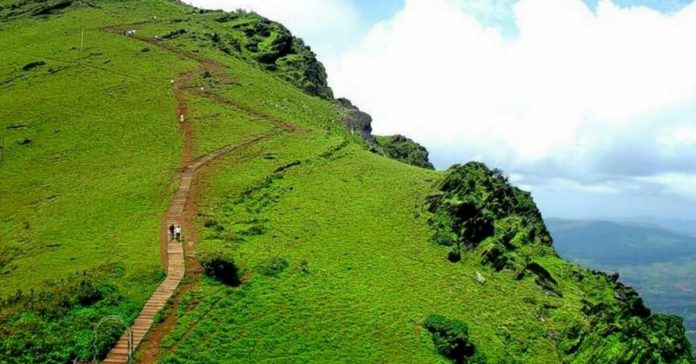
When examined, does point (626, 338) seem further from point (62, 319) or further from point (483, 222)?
point (62, 319)

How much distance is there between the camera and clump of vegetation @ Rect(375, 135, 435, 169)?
115 m

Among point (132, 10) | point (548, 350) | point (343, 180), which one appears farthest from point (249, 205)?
point (132, 10)

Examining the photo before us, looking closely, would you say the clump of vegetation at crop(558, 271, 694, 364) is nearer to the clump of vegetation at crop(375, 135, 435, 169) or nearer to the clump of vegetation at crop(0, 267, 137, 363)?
the clump of vegetation at crop(0, 267, 137, 363)

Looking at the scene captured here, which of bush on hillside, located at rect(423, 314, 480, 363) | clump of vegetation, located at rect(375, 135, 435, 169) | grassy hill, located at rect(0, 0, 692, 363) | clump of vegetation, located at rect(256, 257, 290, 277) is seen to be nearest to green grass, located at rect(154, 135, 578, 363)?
grassy hill, located at rect(0, 0, 692, 363)

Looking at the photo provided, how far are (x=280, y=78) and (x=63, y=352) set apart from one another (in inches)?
3491

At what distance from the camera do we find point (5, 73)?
9919 cm

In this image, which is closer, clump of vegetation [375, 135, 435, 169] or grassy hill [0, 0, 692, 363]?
grassy hill [0, 0, 692, 363]

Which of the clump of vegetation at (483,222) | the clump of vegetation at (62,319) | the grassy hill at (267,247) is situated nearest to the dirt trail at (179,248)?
the grassy hill at (267,247)

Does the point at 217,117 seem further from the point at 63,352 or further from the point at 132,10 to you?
the point at 132,10

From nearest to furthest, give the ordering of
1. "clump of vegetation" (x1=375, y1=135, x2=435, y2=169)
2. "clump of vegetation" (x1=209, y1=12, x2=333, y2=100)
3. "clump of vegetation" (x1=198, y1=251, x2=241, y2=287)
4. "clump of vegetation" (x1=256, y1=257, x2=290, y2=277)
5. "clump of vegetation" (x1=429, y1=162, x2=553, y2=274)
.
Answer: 1. "clump of vegetation" (x1=198, y1=251, x2=241, y2=287)
2. "clump of vegetation" (x1=256, y1=257, x2=290, y2=277)
3. "clump of vegetation" (x1=429, y1=162, x2=553, y2=274)
4. "clump of vegetation" (x1=375, y1=135, x2=435, y2=169)
5. "clump of vegetation" (x1=209, y1=12, x2=333, y2=100)

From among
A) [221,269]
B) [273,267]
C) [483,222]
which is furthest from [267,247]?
[483,222]

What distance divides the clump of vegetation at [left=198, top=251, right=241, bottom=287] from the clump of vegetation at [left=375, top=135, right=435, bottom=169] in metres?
70.4

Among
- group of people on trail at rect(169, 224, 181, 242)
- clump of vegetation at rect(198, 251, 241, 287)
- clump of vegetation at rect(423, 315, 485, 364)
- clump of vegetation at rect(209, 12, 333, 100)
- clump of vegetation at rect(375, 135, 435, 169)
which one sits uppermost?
clump of vegetation at rect(209, 12, 333, 100)

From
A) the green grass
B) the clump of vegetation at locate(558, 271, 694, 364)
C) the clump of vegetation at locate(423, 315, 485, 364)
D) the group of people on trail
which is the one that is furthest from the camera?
the group of people on trail
